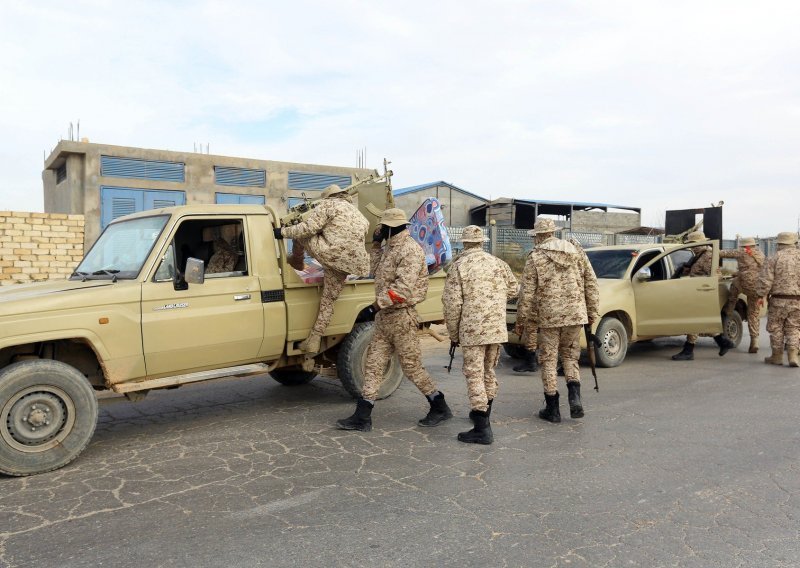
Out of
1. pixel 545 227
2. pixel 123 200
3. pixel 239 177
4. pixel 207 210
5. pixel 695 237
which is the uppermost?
pixel 239 177

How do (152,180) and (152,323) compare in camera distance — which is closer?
(152,323)

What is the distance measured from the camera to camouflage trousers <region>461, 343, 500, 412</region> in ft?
16.9

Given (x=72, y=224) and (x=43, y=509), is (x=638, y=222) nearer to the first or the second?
(x=72, y=224)

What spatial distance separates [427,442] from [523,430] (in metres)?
0.95

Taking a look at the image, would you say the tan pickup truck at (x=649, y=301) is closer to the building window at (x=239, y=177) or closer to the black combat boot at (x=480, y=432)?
the black combat boot at (x=480, y=432)

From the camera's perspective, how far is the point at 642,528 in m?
3.50

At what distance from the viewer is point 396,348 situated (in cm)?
568

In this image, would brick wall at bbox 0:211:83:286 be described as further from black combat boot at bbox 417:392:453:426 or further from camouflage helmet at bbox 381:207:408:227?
black combat boot at bbox 417:392:453:426

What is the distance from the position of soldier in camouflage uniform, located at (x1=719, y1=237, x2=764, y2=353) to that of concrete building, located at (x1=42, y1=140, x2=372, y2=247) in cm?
841

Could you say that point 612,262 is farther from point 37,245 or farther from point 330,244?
point 37,245

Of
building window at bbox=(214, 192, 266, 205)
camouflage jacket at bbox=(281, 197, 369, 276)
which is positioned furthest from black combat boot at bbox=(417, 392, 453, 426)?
building window at bbox=(214, 192, 266, 205)

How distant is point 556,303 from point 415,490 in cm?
254

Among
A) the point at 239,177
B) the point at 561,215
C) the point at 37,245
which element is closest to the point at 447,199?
the point at 561,215

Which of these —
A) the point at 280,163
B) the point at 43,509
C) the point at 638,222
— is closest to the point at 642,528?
the point at 43,509
